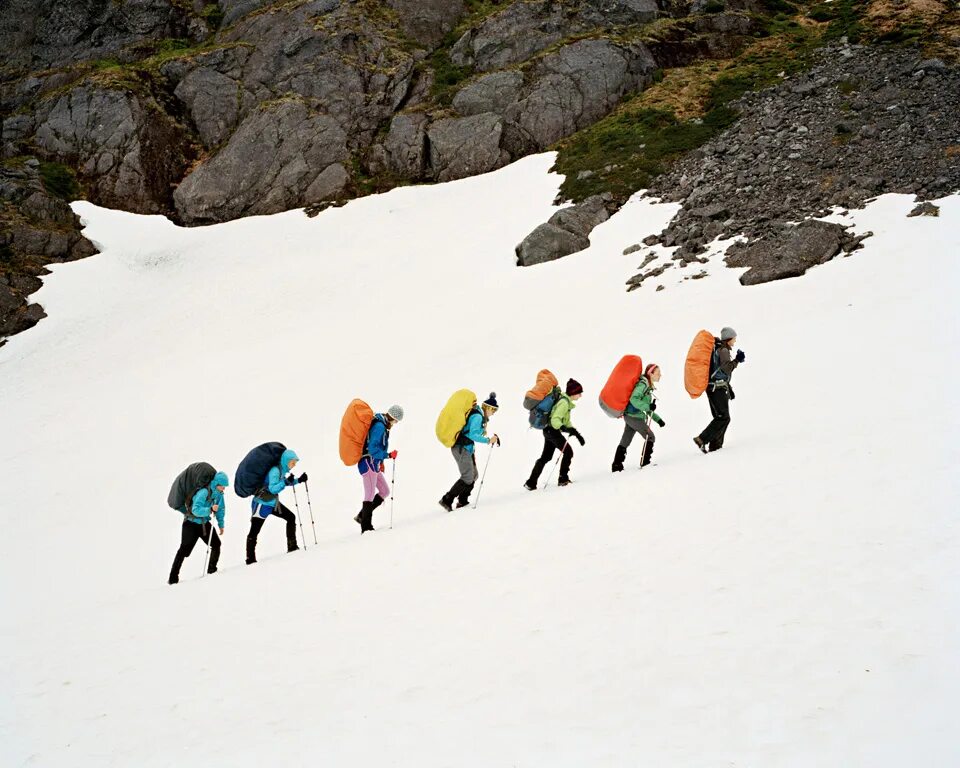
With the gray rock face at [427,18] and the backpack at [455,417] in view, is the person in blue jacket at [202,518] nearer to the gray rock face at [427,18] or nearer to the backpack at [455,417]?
the backpack at [455,417]

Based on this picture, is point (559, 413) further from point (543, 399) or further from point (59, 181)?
point (59, 181)

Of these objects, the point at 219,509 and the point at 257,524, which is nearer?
the point at 257,524

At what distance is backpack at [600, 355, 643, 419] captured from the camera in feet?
32.7

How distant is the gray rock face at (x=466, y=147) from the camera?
4125 centimetres

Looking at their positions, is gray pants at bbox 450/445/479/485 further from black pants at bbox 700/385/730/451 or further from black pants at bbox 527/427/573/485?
black pants at bbox 700/385/730/451

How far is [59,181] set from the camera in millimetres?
43625

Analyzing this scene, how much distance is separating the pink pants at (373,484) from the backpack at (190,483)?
7.74 ft

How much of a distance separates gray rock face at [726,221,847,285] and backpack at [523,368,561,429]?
12.6m

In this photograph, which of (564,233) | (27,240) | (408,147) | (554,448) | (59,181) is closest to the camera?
(554,448)

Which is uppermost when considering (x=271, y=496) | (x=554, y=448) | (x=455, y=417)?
(x=455, y=417)

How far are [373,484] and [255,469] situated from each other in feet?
6.18

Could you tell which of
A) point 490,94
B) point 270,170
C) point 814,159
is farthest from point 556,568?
point 270,170

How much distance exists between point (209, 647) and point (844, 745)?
18.0 ft

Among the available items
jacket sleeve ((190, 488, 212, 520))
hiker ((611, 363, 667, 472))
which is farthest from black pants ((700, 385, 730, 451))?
jacket sleeve ((190, 488, 212, 520))
